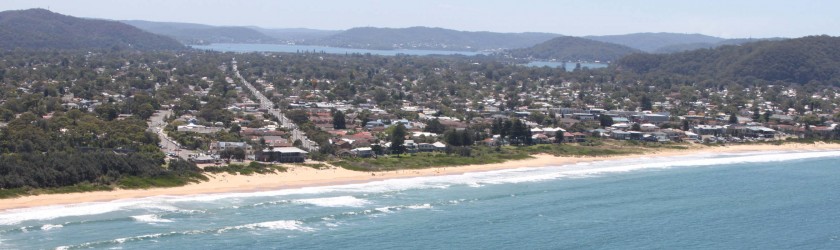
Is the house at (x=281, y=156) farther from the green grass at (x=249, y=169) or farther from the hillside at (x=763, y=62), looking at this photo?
the hillside at (x=763, y=62)

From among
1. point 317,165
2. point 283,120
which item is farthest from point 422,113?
point 317,165

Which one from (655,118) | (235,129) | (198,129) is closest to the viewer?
(235,129)

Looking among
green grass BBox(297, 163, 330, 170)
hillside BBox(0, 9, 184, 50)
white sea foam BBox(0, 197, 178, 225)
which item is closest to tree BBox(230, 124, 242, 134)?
green grass BBox(297, 163, 330, 170)

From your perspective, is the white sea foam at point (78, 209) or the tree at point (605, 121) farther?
the tree at point (605, 121)

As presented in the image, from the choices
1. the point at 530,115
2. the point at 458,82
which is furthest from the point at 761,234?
the point at 458,82

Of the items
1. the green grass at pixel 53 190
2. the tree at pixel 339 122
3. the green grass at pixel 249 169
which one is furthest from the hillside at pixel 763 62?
the green grass at pixel 53 190

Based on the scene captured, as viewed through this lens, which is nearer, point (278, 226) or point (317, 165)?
point (278, 226)

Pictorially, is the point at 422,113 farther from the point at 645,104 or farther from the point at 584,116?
the point at 645,104

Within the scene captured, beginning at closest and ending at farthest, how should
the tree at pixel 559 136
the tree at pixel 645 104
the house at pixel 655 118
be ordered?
the tree at pixel 559 136 → the house at pixel 655 118 → the tree at pixel 645 104
